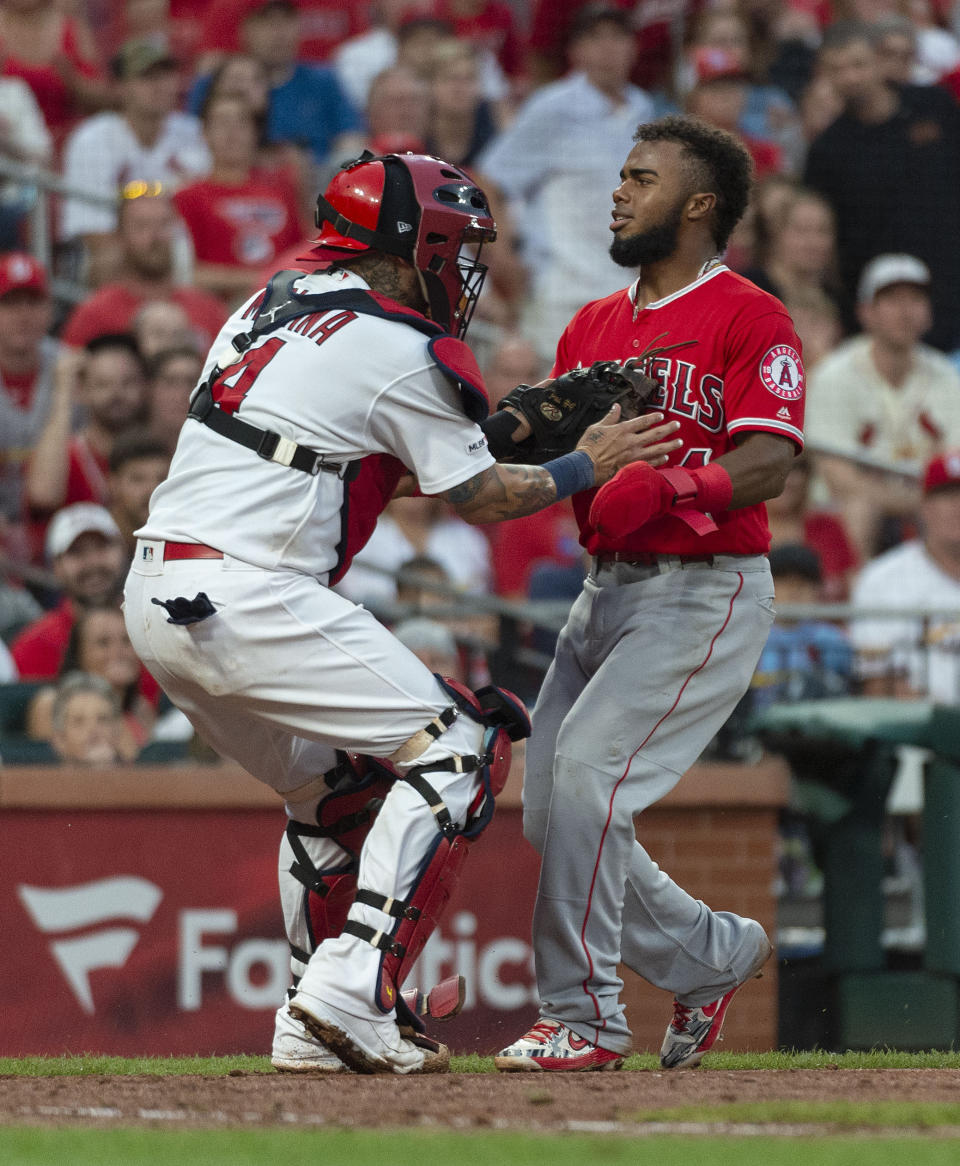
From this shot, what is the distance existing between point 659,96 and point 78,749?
6025 millimetres

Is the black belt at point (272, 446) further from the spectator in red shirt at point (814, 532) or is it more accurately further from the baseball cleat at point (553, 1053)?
the spectator in red shirt at point (814, 532)

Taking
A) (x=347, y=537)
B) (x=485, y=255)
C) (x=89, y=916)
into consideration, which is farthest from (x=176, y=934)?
(x=485, y=255)

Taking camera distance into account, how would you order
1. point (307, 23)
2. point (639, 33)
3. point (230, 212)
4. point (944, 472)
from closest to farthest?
point (944, 472) → point (230, 212) → point (639, 33) → point (307, 23)

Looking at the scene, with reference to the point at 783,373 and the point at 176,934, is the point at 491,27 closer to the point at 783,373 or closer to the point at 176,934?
the point at 176,934

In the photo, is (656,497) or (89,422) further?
(89,422)

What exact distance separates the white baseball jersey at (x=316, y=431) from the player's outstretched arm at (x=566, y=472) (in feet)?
0.20

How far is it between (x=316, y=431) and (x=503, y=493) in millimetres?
468

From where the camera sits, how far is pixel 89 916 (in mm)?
6953

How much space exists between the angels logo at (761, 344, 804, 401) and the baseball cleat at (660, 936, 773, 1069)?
1.57m

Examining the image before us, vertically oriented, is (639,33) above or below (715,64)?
above

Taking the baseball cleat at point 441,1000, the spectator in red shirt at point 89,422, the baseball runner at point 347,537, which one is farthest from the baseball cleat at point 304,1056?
the spectator in red shirt at point 89,422

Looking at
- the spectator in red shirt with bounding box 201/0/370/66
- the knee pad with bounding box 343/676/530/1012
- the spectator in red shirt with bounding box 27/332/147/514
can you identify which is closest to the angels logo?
the knee pad with bounding box 343/676/530/1012

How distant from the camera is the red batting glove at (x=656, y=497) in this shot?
457cm

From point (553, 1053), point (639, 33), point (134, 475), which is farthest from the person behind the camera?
point (639, 33)
